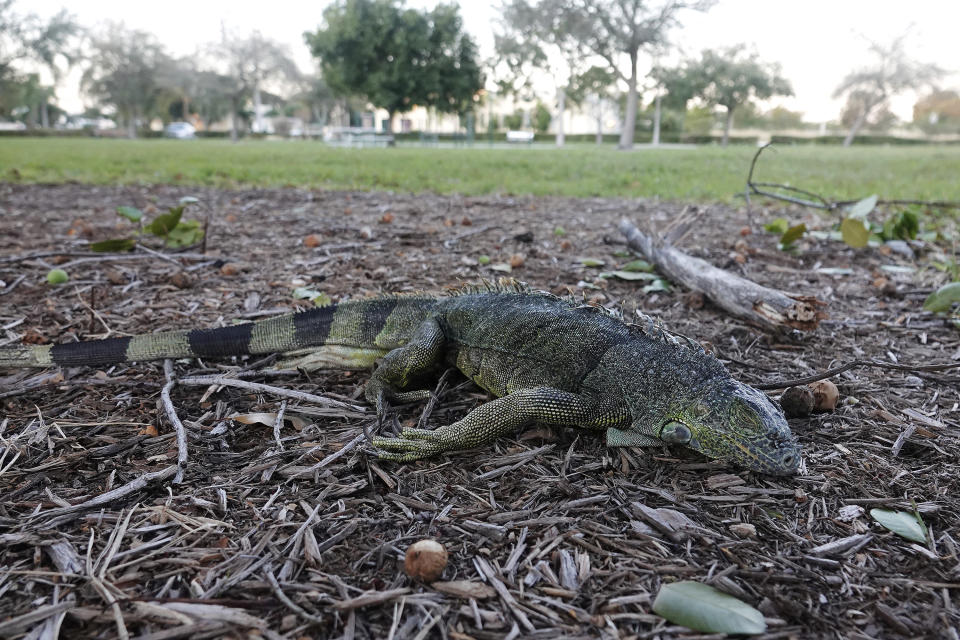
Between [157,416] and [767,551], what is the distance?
275 cm

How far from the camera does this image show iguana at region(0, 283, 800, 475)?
2438 mm

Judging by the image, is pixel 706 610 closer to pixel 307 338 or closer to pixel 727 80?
pixel 307 338

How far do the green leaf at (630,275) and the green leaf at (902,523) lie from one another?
10.4ft

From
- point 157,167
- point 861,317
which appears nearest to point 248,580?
point 861,317

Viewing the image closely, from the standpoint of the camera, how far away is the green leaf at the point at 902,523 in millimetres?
2023

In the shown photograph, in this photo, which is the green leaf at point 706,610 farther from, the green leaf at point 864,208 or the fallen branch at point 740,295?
the green leaf at point 864,208

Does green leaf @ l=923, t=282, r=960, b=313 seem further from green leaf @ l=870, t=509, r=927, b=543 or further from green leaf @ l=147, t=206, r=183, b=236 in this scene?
green leaf @ l=147, t=206, r=183, b=236

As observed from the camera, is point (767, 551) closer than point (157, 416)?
Yes

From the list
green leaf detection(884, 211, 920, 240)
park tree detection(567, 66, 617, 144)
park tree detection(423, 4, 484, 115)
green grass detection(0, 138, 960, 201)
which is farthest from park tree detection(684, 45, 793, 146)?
green leaf detection(884, 211, 920, 240)

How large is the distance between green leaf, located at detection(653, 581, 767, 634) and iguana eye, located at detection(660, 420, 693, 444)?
2.53 feet

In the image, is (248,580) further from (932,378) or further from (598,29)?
(598,29)

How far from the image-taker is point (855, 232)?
5746mm

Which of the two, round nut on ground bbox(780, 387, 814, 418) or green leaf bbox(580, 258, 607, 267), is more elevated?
green leaf bbox(580, 258, 607, 267)

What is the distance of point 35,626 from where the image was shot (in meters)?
1.63
